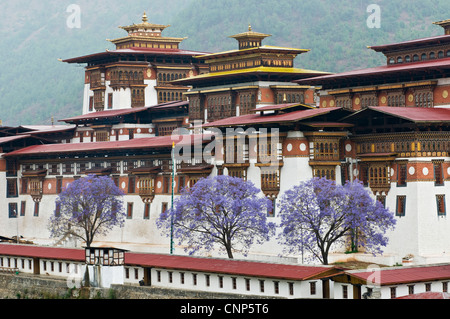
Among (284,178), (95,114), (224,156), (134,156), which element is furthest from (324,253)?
(95,114)

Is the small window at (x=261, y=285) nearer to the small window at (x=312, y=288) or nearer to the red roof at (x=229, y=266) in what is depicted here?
the red roof at (x=229, y=266)

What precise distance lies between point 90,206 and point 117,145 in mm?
7047

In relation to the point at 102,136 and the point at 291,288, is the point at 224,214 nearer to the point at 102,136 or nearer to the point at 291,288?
the point at 291,288

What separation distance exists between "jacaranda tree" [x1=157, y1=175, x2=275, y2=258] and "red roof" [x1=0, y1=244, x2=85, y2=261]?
24.5 feet

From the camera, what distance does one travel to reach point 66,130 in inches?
5202

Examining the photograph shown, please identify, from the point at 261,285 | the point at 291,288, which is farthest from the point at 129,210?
the point at 291,288

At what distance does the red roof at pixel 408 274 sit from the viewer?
69875 millimetres

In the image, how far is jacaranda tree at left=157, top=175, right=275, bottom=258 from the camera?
3440 inches

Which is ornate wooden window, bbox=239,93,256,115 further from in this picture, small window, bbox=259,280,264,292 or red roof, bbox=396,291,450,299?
red roof, bbox=396,291,450,299

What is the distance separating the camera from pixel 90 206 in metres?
105

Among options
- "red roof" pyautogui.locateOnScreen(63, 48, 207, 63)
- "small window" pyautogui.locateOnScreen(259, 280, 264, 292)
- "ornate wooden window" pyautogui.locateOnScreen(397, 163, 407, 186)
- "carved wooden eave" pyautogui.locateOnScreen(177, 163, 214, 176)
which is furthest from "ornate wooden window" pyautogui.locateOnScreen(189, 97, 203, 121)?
"small window" pyautogui.locateOnScreen(259, 280, 264, 292)

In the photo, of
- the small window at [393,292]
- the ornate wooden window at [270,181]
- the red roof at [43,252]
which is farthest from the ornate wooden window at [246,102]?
the small window at [393,292]
